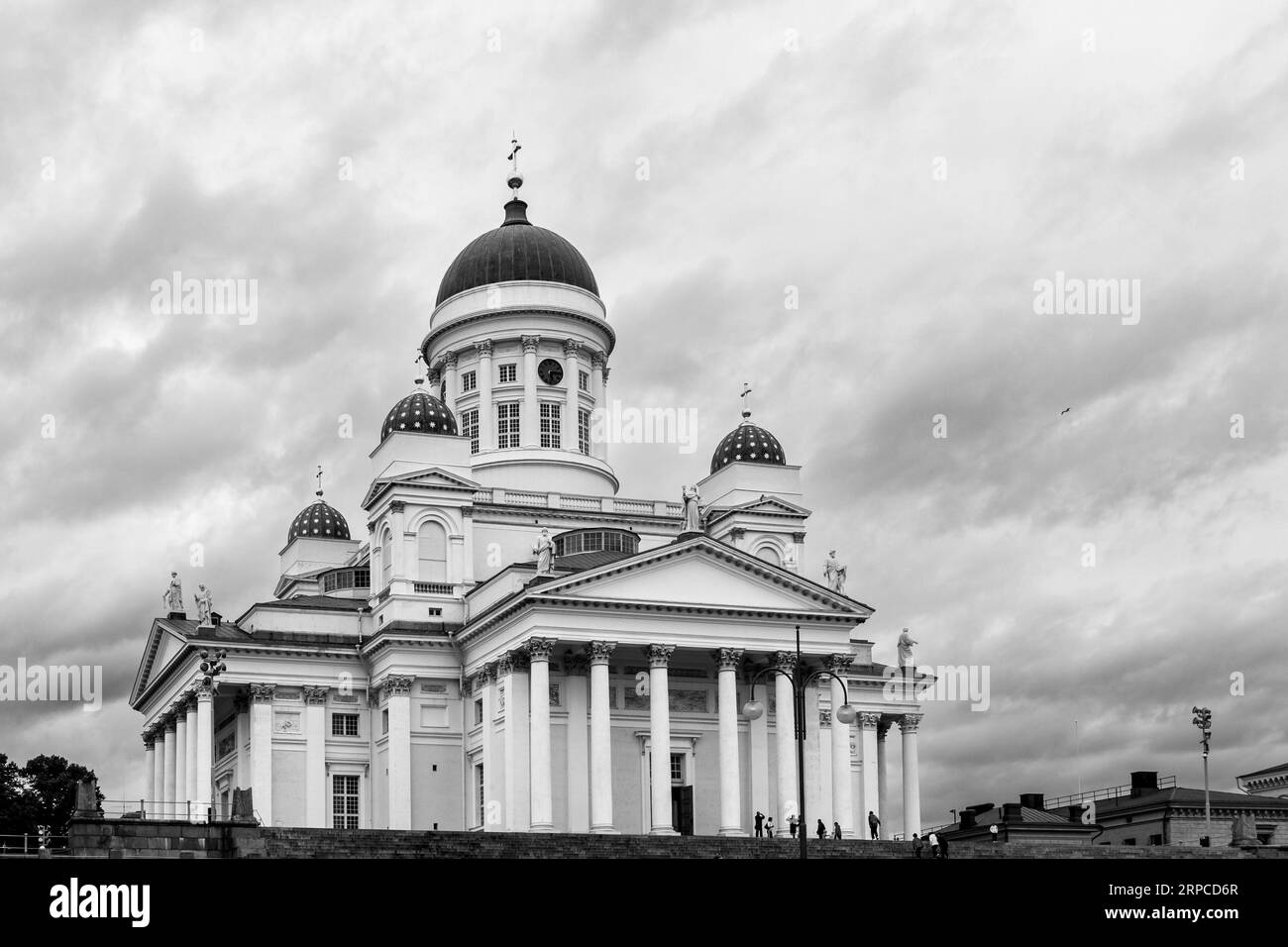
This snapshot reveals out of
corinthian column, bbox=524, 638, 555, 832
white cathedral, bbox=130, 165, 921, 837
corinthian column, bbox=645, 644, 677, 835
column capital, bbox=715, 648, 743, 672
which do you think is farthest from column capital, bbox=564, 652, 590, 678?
column capital, bbox=715, 648, 743, 672

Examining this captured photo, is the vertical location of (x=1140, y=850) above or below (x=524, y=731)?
below

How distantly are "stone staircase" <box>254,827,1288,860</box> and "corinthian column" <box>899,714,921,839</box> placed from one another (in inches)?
802

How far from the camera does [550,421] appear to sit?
8331 cm

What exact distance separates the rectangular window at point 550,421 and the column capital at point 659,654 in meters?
18.2

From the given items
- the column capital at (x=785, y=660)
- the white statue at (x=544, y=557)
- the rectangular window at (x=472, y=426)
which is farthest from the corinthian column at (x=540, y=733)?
the rectangular window at (x=472, y=426)

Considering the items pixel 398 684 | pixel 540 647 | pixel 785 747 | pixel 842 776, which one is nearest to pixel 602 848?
pixel 540 647

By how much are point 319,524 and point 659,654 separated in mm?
27345

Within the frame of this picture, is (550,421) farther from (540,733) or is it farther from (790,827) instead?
(790,827)

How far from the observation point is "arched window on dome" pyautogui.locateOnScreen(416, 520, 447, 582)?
7394 centimetres
